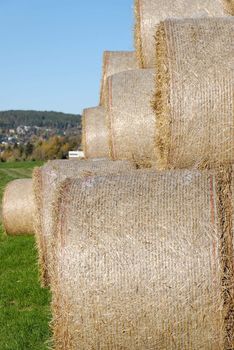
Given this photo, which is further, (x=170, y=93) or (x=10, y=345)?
(x=10, y=345)

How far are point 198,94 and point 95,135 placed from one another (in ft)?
15.1

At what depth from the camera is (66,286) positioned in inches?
165

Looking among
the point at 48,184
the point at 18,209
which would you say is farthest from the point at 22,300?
the point at 18,209

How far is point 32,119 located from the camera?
126938 millimetres

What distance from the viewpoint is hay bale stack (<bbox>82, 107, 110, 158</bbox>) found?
30.5 feet

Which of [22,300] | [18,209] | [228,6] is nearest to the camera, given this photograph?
[228,6]

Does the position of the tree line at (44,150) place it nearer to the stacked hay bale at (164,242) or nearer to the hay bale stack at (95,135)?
the hay bale stack at (95,135)

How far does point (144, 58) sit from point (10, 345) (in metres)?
3.50

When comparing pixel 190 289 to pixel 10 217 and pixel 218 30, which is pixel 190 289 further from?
pixel 10 217

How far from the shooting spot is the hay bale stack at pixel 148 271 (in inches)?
160

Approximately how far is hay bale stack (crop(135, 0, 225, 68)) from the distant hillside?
367 ft

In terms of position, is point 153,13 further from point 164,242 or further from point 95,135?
point 164,242

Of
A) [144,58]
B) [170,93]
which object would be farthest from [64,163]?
[170,93]

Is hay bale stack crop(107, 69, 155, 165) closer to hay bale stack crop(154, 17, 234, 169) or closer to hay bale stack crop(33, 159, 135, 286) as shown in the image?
hay bale stack crop(33, 159, 135, 286)
